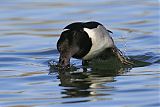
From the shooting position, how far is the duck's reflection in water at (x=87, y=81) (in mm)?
10474

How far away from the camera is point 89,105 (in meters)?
9.56

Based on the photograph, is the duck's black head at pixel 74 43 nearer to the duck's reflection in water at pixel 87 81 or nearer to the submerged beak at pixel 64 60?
the submerged beak at pixel 64 60

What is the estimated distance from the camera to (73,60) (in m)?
13.7

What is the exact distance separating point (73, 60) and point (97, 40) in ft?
4.23

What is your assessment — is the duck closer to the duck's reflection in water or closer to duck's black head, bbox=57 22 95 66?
duck's black head, bbox=57 22 95 66

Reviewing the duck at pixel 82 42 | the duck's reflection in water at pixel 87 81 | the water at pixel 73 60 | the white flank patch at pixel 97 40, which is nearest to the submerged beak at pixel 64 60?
the duck at pixel 82 42

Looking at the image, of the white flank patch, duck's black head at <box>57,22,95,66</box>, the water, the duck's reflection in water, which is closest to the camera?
the water

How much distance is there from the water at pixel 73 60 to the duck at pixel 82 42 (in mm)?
265

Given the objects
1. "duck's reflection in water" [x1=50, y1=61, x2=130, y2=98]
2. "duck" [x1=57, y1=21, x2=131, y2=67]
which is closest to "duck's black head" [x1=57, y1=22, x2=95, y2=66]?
"duck" [x1=57, y1=21, x2=131, y2=67]

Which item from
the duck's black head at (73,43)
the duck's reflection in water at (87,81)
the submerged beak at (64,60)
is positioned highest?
the duck's black head at (73,43)

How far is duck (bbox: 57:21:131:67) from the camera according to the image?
483 inches

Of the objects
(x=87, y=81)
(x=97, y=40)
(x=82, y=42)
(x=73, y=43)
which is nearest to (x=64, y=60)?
(x=73, y=43)

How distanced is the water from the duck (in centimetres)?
27

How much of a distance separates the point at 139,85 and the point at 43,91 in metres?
1.31
